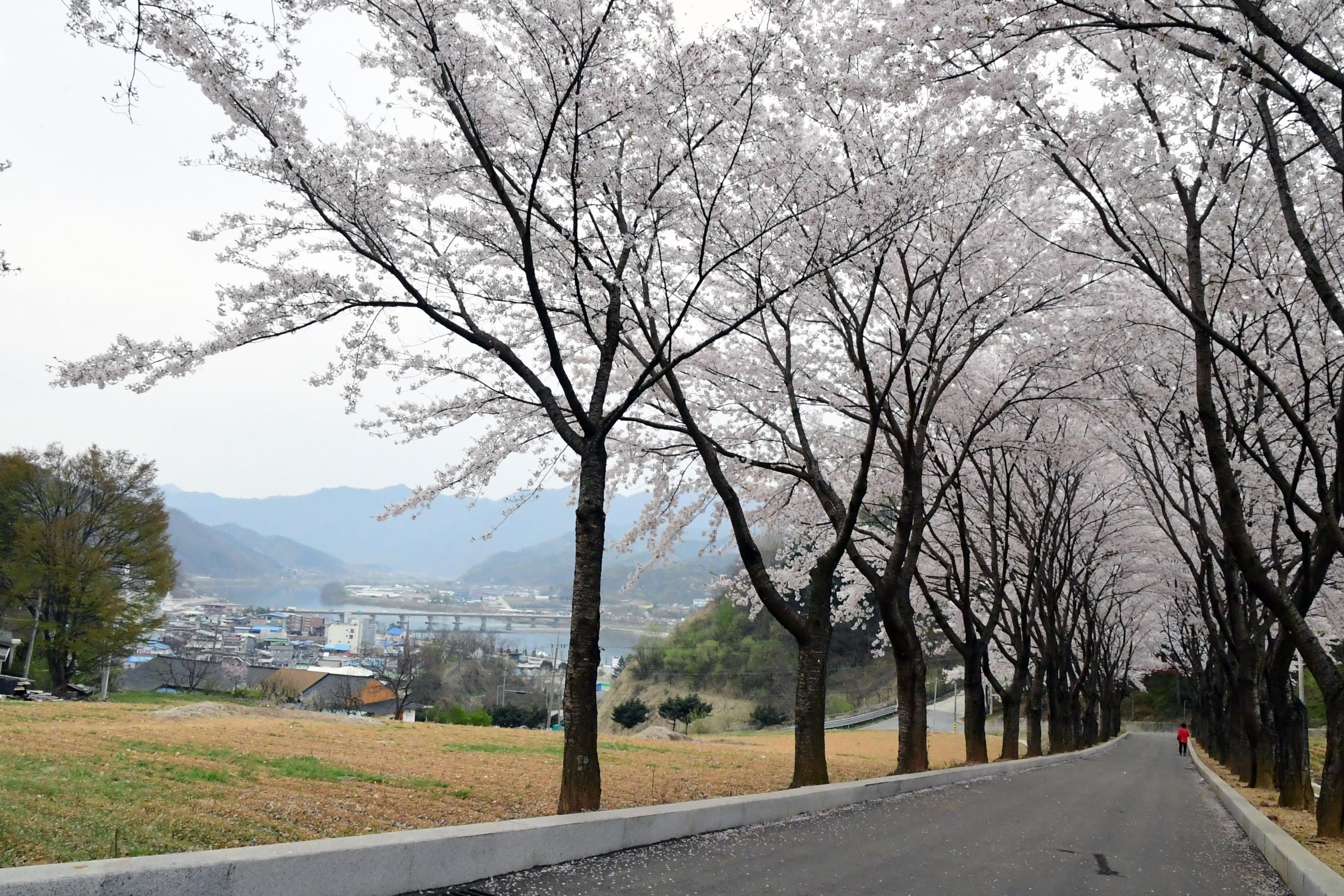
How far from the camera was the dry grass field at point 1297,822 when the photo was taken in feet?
24.2

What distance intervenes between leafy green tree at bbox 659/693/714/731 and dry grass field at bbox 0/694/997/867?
101ft

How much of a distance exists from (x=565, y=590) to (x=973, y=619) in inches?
7269

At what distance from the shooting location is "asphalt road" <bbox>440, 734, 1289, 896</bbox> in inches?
207

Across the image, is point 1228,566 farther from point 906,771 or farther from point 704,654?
point 704,654

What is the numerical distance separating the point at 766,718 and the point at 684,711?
406 inches

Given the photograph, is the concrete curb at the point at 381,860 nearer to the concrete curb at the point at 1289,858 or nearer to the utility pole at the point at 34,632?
the concrete curb at the point at 1289,858

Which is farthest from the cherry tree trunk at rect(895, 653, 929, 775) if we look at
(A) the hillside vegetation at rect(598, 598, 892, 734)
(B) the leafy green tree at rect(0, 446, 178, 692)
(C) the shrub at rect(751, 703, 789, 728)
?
(A) the hillside vegetation at rect(598, 598, 892, 734)

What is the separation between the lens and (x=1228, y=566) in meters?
13.2

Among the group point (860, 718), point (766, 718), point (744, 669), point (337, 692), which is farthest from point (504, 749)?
point (744, 669)

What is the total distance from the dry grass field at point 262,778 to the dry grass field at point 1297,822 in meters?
5.73

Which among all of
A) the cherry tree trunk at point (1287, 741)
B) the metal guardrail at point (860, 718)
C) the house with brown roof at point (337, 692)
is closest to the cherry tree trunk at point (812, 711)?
the cherry tree trunk at point (1287, 741)

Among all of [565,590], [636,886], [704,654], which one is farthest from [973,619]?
[565,590]

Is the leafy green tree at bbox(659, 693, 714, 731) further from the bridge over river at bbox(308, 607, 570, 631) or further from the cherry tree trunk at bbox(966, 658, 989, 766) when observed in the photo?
the bridge over river at bbox(308, 607, 570, 631)

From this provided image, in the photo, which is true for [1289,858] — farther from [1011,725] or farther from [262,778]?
[1011,725]
